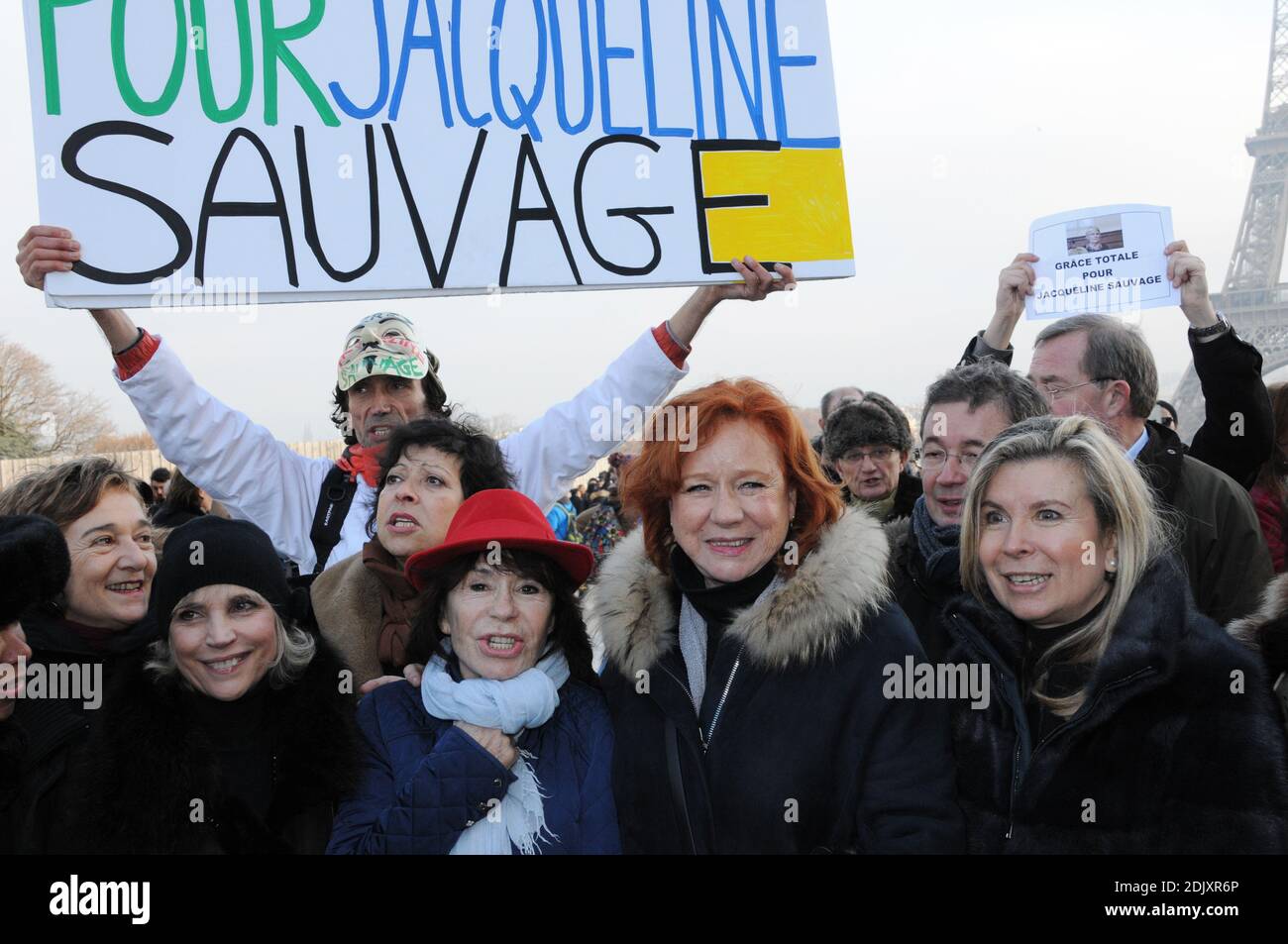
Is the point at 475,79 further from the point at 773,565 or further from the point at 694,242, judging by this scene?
the point at 773,565

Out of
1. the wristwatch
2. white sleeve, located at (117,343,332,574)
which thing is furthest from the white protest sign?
the wristwatch

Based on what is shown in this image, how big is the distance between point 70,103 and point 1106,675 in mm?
3096

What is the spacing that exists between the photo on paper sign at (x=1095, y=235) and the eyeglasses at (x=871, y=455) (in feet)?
4.68

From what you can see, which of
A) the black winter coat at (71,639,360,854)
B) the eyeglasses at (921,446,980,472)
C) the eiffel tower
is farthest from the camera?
the eiffel tower

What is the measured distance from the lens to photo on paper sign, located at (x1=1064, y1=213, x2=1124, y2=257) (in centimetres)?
373

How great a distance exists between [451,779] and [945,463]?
1.67 metres

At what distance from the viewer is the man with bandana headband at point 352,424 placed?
3.42 m

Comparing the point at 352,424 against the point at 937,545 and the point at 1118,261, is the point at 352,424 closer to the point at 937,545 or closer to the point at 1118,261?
the point at 937,545

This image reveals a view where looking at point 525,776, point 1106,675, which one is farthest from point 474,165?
point 1106,675

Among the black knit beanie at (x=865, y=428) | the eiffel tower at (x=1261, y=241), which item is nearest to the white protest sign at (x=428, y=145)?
the black knit beanie at (x=865, y=428)

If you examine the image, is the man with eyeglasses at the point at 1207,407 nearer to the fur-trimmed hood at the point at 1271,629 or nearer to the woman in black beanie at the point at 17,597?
the fur-trimmed hood at the point at 1271,629

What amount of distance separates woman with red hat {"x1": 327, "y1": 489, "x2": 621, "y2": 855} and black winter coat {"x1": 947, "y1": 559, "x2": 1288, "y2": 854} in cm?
98

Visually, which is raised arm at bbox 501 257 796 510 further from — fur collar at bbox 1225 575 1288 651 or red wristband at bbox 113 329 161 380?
fur collar at bbox 1225 575 1288 651

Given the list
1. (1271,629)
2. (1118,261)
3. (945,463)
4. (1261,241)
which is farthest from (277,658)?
(1261,241)
